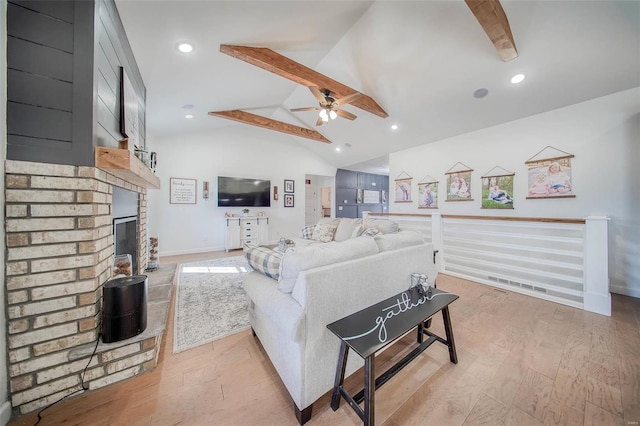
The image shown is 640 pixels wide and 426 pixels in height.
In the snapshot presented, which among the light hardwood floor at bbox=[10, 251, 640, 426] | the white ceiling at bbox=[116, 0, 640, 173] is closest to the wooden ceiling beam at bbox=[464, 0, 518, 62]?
the white ceiling at bbox=[116, 0, 640, 173]

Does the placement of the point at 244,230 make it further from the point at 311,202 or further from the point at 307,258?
the point at 307,258

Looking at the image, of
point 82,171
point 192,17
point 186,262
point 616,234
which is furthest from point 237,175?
point 616,234

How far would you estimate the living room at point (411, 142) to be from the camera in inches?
105

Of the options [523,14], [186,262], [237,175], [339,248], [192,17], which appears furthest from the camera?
[237,175]

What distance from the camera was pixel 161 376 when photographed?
150 cm

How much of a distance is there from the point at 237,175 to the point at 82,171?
457 cm

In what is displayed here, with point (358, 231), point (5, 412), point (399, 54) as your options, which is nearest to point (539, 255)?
point (358, 231)

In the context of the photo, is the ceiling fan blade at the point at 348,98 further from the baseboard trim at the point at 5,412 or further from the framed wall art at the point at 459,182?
the baseboard trim at the point at 5,412

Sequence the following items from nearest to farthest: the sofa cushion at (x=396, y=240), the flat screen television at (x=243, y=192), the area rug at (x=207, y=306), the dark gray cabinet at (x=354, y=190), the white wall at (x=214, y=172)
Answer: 1. the sofa cushion at (x=396, y=240)
2. the area rug at (x=207, y=306)
3. the white wall at (x=214, y=172)
4. the flat screen television at (x=243, y=192)
5. the dark gray cabinet at (x=354, y=190)

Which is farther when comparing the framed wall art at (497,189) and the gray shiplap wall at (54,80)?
the framed wall art at (497,189)

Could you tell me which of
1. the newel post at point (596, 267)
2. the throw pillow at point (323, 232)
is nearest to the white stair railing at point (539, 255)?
the newel post at point (596, 267)

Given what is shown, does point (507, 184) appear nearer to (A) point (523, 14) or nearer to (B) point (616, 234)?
(B) point (616, 234)

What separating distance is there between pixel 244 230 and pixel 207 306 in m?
3.15

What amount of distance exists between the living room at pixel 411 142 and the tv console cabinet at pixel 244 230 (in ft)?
1.30
